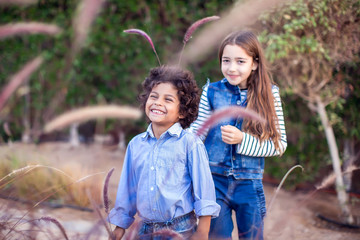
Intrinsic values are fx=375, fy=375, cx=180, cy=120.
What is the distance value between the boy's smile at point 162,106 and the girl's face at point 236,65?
367mm

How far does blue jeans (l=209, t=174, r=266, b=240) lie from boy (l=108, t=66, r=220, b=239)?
0.99 feet

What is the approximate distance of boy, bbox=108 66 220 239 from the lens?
66.6 inches

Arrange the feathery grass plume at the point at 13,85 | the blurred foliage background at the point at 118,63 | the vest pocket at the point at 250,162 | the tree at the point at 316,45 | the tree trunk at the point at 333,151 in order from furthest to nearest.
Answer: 1. the blurred foliage background at the point at 118,63
2. the tree trunk at the point at 333,151
3. the tree at the point at 316,45
4. the vest pocket at the point at 250,162
5. the feathery grass plume at the point at 13,85

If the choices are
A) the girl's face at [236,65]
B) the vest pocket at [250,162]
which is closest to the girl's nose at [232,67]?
the girl's face at [236,65]

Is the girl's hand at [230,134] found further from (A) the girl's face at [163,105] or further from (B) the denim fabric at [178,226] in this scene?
(B) the denim fabric at [178,226]

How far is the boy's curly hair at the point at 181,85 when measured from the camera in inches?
71.2

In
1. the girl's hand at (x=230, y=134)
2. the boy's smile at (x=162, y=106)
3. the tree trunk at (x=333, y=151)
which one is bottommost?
the tree trunk at (x=333, y=151)

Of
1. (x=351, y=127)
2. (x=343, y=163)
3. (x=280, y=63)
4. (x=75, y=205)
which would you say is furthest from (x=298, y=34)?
(x=75, y=205)

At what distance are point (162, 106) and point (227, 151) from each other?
1.77ft

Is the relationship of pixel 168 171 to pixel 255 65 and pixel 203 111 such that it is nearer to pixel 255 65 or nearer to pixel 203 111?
pixel 203 111

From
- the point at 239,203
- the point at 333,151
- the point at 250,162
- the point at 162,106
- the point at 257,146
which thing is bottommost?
the point at 333,151

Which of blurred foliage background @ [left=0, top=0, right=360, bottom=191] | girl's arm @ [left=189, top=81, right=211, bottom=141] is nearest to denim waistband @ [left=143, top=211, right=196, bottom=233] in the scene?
girl's arm @ [left=189, top=81, right=211, bottom=141]

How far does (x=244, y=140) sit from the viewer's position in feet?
6.35

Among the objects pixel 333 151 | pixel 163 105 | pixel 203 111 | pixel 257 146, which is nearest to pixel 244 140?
pixel 257 146
